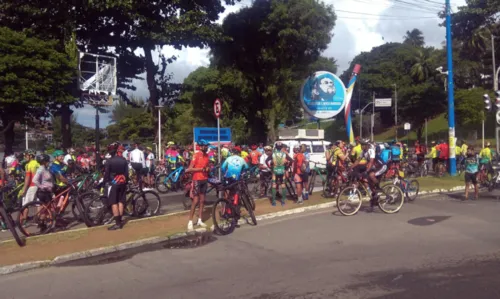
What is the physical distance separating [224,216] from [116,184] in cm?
232

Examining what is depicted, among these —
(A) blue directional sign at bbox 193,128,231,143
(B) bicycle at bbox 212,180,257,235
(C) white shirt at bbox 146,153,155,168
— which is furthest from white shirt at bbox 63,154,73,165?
(B) bicycle at bbox 212,180,257,235

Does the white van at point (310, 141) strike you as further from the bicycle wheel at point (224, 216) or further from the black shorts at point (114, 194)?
the black shorts at point (114, 194)

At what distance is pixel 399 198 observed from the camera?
1164 cm

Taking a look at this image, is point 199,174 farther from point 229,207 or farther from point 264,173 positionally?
point 264,173

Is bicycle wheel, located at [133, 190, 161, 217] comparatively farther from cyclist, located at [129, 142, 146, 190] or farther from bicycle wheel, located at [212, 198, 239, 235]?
cyclist, located at [129, 142, 146, 190]

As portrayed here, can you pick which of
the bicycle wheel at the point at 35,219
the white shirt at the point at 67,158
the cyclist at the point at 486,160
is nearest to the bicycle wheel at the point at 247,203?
the bicycle wheel at the point at 35,219

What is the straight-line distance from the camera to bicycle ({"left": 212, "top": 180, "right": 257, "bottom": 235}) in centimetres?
961

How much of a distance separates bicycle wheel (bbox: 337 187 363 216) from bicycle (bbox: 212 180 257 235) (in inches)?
90.3

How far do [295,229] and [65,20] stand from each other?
16.6 meters

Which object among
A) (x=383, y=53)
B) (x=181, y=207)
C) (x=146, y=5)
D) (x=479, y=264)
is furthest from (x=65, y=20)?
(x=383, y=53)

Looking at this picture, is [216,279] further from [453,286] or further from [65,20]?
[65,20]

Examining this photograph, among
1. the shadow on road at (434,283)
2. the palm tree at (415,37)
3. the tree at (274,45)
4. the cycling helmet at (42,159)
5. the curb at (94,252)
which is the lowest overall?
the shadow on road at (434,283)

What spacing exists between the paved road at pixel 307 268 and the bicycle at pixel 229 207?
290mm

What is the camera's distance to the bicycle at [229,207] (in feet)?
31.5
